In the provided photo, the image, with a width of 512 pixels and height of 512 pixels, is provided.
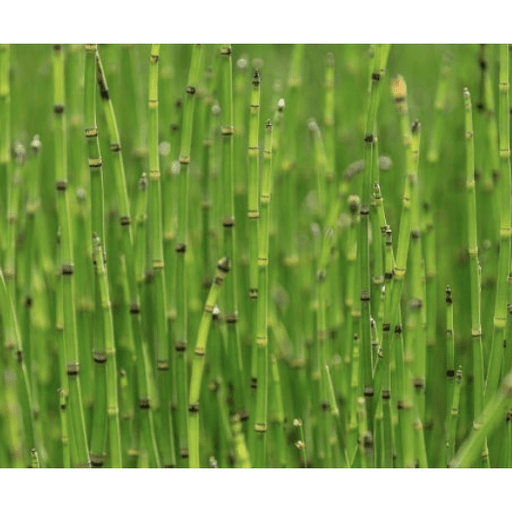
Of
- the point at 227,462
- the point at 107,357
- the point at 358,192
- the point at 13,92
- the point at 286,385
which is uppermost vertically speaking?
the point at 13,92

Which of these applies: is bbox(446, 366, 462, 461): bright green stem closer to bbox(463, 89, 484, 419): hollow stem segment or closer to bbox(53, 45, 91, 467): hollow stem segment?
bbox(463, 89, 484, 419): hollow stem segment

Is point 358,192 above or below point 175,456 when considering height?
above

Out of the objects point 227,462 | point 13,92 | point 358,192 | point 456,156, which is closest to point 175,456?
point 227,462

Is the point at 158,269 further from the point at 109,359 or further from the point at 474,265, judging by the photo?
the point at 474,265

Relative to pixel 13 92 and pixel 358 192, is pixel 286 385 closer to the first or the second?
pixel 358 192

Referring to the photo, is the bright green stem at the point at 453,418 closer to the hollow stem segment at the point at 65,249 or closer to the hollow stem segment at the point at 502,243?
the hollow stem segment at the point at 502,243

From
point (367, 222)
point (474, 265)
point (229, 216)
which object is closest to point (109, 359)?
point (229, 216)
